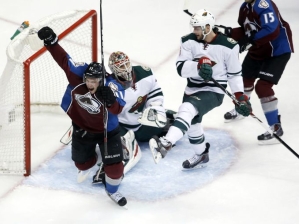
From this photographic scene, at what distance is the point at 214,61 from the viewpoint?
15.9 ft

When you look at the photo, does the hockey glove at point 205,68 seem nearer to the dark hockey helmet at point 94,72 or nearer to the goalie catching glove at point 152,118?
the goalie catching glove at point 152,118

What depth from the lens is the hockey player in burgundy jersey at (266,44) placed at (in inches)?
204

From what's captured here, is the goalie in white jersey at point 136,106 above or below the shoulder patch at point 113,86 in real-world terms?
below

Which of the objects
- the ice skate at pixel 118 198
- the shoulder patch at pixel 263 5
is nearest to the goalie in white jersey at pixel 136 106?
the ice skate at pixel 118 198

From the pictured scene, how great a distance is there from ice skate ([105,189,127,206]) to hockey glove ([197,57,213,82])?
2.59 feet

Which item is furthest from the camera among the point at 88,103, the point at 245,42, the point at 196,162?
the point at 245,42

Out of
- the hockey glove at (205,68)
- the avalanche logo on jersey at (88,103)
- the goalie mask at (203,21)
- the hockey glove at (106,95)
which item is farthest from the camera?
the goalie mask at (203,21)

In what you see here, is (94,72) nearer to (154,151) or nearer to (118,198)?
(154,151)

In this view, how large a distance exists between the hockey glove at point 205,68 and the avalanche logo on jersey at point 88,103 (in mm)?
645

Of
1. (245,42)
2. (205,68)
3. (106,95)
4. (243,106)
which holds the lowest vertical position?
(243,106)

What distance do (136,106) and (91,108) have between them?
0.67 metres

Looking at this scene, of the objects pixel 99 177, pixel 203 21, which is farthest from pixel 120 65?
pixel 99 177

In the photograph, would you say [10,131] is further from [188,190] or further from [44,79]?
[188,190]

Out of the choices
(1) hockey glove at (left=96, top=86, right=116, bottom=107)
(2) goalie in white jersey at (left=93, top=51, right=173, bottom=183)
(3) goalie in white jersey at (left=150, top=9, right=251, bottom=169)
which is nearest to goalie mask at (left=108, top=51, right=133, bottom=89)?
(2) goalie in white jersey at (left=93, top=51, right=173, bottom=183)
